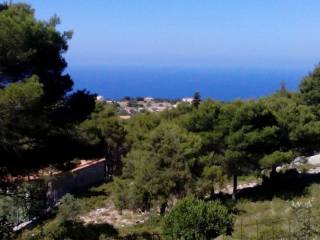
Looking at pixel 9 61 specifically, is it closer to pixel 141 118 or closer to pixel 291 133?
pixel 291 133

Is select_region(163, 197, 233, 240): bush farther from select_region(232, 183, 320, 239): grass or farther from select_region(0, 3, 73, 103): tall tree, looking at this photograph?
select_region(0, 3, 73, 103): tall tree

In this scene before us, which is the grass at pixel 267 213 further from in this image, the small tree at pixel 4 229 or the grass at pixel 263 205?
the small tree at pixel 4 229

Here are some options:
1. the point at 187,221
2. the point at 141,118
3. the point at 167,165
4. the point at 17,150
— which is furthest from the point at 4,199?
the point at 141,118

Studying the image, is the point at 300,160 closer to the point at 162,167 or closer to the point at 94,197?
the point at 94,197

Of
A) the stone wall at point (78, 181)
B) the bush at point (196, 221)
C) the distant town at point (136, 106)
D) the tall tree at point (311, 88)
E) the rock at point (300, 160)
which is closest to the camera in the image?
the bush at point (196, 221)

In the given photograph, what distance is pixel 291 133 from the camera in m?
28.4

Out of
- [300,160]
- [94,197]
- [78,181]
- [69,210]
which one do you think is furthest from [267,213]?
[78,181]

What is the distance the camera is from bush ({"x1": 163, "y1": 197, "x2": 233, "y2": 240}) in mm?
15805

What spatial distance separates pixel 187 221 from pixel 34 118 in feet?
17.6

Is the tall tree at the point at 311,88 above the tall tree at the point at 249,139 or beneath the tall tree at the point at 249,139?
above

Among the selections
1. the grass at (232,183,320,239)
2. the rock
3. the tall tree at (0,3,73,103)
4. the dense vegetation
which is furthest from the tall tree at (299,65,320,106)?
the tall tree at (0,3,73,103)

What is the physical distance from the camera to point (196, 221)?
15977 millimetres

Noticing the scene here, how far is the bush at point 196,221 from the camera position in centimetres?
1580

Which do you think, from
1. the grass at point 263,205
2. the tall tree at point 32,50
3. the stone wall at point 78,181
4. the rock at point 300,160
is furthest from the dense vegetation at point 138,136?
the rock at point 300,160
